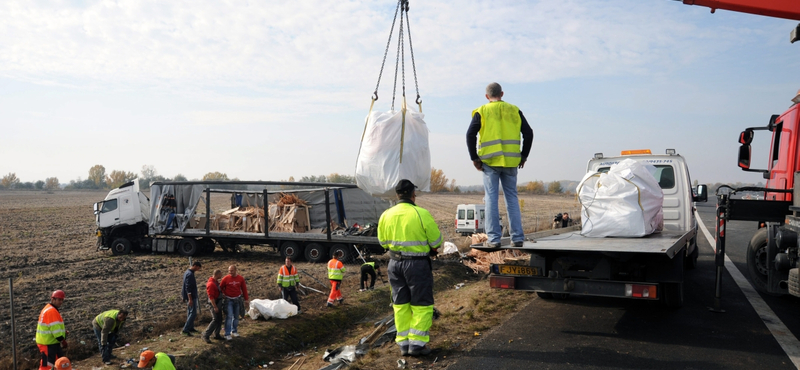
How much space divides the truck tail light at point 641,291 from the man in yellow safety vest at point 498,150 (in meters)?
1.19

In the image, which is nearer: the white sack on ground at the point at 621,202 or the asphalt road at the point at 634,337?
the asphalt road at the point at 634,337

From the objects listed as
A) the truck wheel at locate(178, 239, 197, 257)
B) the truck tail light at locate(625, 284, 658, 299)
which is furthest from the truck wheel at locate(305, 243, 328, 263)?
the truck tail light at locate(625, 284, 658, 299)

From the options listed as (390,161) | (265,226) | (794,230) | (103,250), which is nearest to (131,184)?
(103,250)

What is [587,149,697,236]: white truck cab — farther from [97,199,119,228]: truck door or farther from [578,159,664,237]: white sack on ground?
[97,199,119,228]: truck door

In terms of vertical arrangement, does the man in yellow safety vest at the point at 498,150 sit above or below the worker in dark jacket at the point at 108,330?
above

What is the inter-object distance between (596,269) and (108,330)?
680 cm

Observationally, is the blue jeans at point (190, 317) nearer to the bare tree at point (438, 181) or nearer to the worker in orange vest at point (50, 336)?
the worker in orange vest at point (50, 336)

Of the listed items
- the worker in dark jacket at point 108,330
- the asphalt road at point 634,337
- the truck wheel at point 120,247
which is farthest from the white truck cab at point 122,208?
the asphalt road at point 634,337

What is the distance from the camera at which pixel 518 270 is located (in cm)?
616

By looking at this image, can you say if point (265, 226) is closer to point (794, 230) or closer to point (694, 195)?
point (694, 195)

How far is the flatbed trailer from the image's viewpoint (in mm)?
5465

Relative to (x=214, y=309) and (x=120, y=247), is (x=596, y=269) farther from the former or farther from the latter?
(x=120, y=247)

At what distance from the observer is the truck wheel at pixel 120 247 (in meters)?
21.0

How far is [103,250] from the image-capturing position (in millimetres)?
21672
